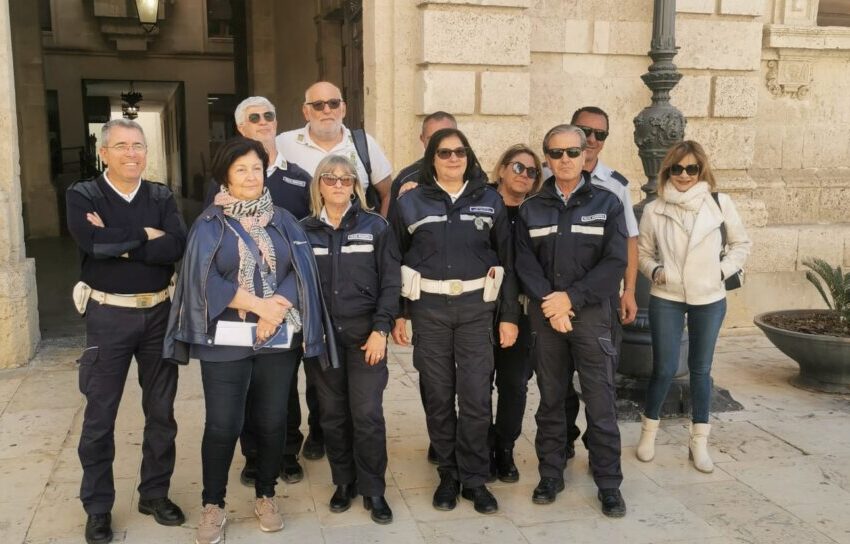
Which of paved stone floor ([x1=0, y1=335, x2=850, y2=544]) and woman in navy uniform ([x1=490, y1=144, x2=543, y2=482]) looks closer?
paved stone floor ([x1=0, y1=335, x2=850, y2=544])

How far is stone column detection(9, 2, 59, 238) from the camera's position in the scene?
14211 millimetres

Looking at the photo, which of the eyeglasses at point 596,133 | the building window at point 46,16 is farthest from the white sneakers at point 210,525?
the building window at point 46,16

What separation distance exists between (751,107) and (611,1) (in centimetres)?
173

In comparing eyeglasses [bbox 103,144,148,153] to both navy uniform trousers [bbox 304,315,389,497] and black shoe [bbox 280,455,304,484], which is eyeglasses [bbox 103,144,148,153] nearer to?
navy uniform trousers [bbox 304,315,389,497]

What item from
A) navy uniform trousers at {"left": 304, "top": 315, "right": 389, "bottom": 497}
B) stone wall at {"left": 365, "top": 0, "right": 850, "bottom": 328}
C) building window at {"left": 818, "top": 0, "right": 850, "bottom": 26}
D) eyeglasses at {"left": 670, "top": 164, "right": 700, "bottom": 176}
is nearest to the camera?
navy uniform trousers at {"left": 304, "top": 315, "right": 389, "bottom": 497}

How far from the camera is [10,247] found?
6.45m

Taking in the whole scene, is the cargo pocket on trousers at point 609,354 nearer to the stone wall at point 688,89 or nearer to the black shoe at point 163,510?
the black shoe at point 163,510

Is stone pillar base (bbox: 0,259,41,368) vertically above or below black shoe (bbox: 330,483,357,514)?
above

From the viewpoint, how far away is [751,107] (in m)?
8.02

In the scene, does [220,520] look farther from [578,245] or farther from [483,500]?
[578,245]

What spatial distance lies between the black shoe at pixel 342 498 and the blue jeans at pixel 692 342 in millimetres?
1858

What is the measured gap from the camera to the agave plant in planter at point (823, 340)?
19.8 ft

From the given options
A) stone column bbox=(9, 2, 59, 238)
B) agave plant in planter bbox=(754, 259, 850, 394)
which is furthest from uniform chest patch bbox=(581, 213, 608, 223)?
stone column bbox=(9, 2, 59, 238)

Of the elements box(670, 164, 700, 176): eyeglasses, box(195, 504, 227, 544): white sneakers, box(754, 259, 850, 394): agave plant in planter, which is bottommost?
box(195, 504, 227, 544): white sneakers
